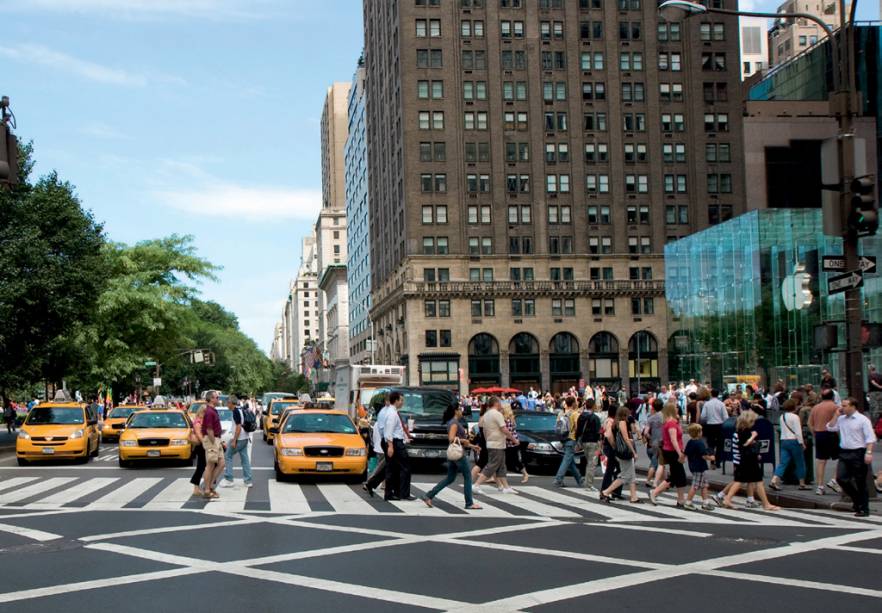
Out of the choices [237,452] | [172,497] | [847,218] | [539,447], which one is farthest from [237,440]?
[847,218]

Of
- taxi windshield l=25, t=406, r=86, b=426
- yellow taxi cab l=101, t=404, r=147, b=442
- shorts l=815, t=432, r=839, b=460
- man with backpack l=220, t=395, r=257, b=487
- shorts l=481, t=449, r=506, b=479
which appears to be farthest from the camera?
yellow taxi cab l=101, t=404, r=147, b=442

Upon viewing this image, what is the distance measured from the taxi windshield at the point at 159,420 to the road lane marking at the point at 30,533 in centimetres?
1217

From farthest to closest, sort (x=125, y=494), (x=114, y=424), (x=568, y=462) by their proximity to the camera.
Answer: (x=114, y=424) < (x=568, y=462) < (x=125, y=494)

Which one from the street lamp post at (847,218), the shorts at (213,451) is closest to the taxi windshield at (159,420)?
the shorts at (213,451)

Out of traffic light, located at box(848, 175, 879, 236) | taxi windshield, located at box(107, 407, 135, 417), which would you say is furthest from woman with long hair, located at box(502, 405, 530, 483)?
taxi windshield, located at box(107, 407, 135, 417)

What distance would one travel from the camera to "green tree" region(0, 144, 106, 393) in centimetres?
3519

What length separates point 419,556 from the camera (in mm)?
11117

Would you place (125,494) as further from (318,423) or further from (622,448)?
(622,448)

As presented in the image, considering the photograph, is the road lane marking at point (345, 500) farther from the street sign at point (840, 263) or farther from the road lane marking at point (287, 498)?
the street sign at point (840, 263)

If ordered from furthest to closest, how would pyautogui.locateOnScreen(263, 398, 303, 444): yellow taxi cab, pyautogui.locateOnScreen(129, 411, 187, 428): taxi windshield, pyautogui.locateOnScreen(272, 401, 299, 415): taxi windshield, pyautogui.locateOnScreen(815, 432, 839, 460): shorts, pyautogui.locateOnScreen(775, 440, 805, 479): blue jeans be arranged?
pyautogui.locateOnScreen(272, 401, 299, 415): taxi windshield
pyautogui.locateOnScreen(263, 398, 303, 444): yellow taxi cab
pyautogui.locateOnScreen(129, 411, 187, 428): taxi windshield
pyautogui.locateOnScreen(775, 440, 805, 479): blue jeans
pyautogui.locateOnScreen(815, 432, 839, 460): shorts

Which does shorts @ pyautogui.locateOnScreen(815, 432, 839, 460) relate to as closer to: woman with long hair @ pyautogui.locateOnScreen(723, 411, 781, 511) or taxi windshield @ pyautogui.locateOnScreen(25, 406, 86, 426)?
woman with long hair @ pyautogui.locateOnScreen(723, 411, 781, 511)

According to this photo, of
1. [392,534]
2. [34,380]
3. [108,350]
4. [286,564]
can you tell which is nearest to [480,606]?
[286,564]

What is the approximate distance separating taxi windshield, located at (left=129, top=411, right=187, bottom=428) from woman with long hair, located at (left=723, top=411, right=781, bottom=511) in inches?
594

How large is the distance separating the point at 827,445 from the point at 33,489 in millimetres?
15116
